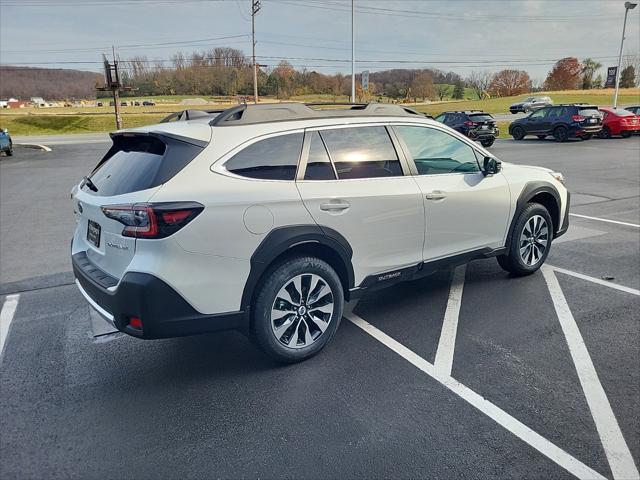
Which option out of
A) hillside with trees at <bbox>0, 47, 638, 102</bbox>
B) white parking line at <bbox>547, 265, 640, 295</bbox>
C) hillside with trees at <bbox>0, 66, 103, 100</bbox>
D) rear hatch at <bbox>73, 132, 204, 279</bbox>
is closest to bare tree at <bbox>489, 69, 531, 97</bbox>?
hillside with trees at <bbox>0, 47, 638, 102</bbox>

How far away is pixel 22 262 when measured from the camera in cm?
610

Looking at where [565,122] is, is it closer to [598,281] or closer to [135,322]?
[598,281]

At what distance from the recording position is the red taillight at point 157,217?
286 centimetres

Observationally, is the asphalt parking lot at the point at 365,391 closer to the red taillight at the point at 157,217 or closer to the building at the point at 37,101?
the red taillight at the point at 157,217

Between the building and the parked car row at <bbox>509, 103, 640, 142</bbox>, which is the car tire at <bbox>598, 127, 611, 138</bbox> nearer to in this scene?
the parked car row at <bbox>509, 103, 640, 142</bbox>

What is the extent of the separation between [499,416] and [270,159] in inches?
87.9

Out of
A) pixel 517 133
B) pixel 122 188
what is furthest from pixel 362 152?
pixel 517 133

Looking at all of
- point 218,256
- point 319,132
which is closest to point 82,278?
point 218,256

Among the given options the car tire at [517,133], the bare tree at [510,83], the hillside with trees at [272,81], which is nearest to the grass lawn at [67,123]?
the hillside with trees at [272,81]

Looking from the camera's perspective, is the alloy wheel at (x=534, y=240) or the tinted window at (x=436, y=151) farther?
the alloy wheel at (x=534, y=240)

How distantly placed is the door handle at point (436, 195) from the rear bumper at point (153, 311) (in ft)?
6.18

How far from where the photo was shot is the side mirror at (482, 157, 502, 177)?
4.62 m

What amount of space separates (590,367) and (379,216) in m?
1.88

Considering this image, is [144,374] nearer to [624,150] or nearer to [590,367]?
[590,367]
